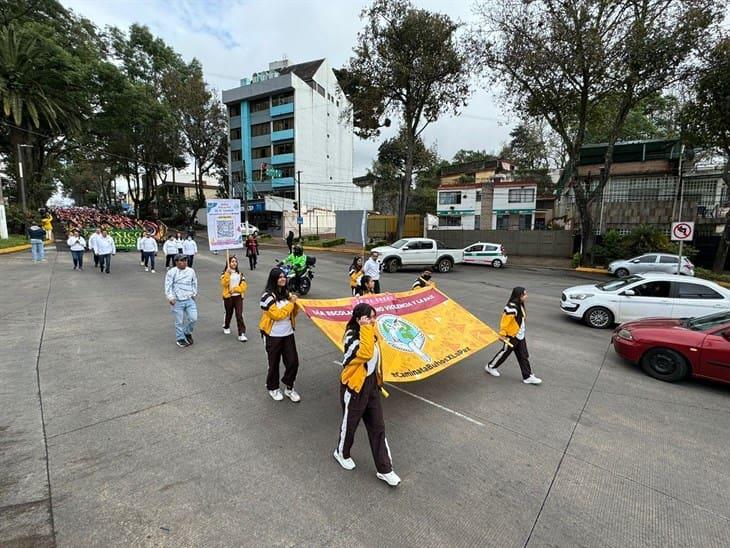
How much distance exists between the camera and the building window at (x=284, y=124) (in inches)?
1790

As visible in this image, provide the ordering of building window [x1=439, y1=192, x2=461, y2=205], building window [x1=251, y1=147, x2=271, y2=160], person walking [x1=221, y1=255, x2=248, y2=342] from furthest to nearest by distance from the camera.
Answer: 1. building window [x1=251, y1=147, x2=271, y2=160]
2. building window [x1=439, y1=192, x2=461, y2=205]
3. person walking [x1=221, y1=255, x2=248, y2=342]

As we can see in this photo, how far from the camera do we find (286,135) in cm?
4541

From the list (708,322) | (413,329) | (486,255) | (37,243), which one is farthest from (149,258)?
(708,322)

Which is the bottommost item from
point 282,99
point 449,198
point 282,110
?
point 449,198

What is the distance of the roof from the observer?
1912 inches

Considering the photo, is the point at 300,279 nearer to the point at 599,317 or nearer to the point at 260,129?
the point at 599,317

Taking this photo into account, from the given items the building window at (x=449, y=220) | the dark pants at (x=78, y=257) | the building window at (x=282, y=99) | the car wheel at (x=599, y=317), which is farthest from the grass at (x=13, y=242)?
the building window at (x=449, y=220)

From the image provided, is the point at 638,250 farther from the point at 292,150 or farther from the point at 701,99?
the point at 292,150

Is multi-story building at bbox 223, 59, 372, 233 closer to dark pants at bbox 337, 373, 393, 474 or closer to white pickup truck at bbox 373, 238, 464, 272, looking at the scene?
white pickup truck at bbox 373, 238, 464, 272

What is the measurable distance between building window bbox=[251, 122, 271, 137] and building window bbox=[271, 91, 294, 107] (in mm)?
2604

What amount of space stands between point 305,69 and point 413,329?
176 feet

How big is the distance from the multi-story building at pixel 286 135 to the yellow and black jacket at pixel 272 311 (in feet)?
128

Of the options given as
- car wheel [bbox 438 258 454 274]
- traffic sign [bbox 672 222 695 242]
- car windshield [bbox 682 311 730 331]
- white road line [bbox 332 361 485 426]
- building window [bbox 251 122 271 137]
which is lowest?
white road line [bbox 332 361 485 426]

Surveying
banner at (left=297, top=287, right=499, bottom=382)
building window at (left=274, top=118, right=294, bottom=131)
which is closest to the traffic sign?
banner at (left=297, top=287, right=499, bottom=382)
